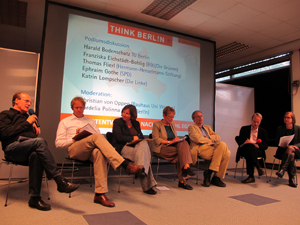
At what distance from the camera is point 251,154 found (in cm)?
371

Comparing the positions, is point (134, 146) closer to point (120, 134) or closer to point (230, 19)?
point (120, 134)

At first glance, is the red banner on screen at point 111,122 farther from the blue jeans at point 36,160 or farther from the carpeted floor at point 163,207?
the blue jeans at point 36,160

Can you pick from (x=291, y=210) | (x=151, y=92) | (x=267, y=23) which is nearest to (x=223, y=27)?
(x=267, y=23)

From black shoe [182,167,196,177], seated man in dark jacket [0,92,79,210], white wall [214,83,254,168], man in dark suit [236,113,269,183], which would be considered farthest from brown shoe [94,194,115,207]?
white wall [214,83,254,168]

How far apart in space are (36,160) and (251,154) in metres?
3.07

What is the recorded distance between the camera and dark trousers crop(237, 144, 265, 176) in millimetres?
3683

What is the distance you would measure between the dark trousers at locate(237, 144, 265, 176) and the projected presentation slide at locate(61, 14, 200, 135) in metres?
1.25

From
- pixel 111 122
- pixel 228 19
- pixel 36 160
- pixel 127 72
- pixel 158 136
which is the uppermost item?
pixel 228 19

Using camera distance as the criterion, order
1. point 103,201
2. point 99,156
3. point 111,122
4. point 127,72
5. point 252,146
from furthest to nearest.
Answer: point 127,72
point 111,122
point 252,146
point 99,156
point 103,201

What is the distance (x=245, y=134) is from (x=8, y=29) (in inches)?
209

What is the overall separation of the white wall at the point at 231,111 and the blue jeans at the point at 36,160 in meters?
3.96

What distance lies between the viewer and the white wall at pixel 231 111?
532 cm

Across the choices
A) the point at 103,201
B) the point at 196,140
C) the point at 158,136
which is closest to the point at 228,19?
the point at 196,140

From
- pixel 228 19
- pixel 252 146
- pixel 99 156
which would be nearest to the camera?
pixel 99 156
